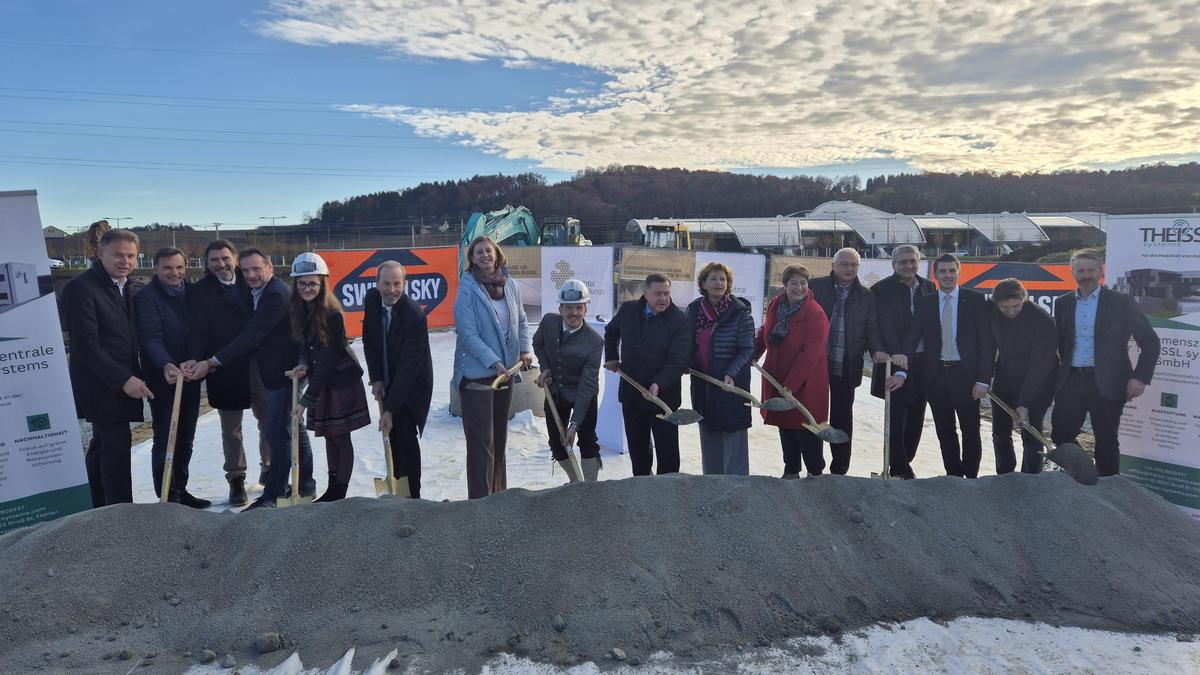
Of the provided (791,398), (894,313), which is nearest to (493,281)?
(791,398)

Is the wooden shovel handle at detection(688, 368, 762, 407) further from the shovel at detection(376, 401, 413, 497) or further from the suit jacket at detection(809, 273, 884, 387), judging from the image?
the shovel at detection(376, 401, 413, 497)

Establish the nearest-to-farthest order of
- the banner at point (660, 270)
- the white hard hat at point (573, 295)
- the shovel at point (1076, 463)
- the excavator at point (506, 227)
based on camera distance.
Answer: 1. the shovel at point (1076, 463)
2. the white hard hat at point (573, 295)
3. the banner at point (660, 270)
4. the excavator at point (506, 227)

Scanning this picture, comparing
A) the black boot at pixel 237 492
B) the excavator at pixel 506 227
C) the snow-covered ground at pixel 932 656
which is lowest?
the snow-covered ground at pixel 932 656

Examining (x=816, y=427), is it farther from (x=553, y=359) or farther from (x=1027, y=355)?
(x=553, y=359)

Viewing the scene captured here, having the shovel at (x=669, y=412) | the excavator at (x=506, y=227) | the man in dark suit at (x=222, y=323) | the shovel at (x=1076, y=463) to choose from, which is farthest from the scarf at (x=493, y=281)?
the excavator at (x=506, y=227)

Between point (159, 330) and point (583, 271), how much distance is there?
6.61 m

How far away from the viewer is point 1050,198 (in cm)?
4678

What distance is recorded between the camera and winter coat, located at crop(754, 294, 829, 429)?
4031 millimetres

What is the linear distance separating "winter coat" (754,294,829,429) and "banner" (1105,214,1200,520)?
198 cm

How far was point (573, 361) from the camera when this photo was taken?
391 centimetres

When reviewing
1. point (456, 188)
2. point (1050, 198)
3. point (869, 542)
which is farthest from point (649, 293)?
point (1050, 198)

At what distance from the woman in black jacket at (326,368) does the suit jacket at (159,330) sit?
2.35 feet

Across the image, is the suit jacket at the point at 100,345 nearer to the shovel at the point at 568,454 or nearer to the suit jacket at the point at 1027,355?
the shovel at the point at 568,454

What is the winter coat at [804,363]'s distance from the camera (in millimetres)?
4031
